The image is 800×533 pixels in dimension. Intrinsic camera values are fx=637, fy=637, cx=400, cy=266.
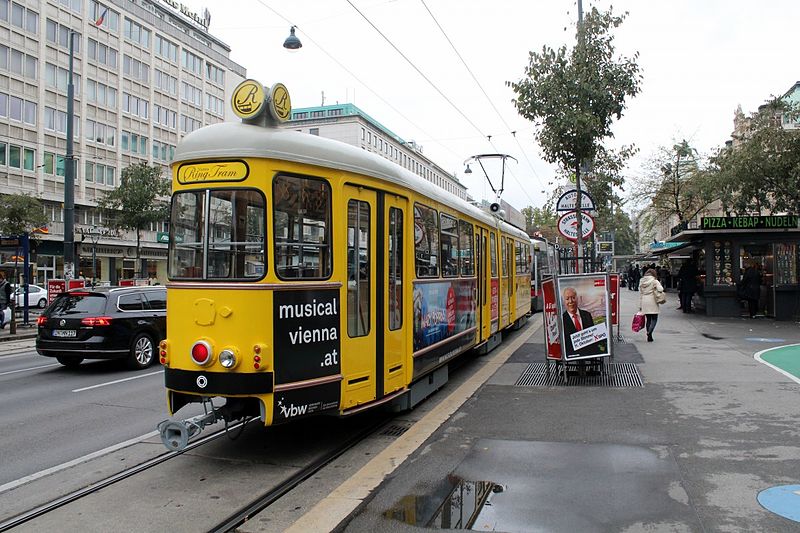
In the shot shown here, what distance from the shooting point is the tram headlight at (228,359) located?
211 inches

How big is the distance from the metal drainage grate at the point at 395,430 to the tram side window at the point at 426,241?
5.76 ft

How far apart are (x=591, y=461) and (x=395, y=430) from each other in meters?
2.19

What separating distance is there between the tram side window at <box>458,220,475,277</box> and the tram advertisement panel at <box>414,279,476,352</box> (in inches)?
7.2

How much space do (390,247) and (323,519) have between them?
10.2 ft

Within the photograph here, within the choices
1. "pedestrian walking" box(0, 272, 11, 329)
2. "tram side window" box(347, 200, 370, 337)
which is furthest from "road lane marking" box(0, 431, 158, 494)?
"pedestrian walking" box(0, 272, 11, 329)

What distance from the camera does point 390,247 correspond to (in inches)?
269

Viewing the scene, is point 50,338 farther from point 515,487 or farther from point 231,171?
point 515,487

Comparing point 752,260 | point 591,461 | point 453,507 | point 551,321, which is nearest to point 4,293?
point 551,321

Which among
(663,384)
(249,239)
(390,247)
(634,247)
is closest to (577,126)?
(663,384)

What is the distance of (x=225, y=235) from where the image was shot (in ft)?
18.5

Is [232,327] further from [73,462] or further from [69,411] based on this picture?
[69,411]

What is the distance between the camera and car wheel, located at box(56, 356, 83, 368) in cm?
1181

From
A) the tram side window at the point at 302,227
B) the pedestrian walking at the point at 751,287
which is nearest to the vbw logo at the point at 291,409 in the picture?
the tram side window at the point at 302,227

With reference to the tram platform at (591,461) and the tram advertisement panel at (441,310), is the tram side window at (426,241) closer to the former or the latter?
the tram advertisement panel at (441,310)
